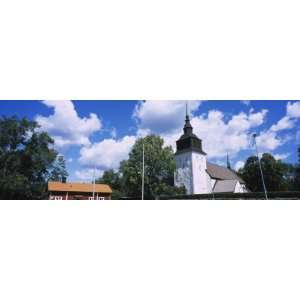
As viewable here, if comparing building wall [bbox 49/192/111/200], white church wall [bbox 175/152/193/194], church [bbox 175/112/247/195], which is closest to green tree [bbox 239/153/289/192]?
church [bbox 175/112/247/195]

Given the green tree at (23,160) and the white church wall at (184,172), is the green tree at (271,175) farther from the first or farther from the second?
the green tree at (23,160)

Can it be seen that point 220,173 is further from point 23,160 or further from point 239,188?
point 23,160

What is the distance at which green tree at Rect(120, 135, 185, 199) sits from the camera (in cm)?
2142

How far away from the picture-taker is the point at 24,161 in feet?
62.4

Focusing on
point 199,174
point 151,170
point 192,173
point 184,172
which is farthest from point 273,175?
point 151,170

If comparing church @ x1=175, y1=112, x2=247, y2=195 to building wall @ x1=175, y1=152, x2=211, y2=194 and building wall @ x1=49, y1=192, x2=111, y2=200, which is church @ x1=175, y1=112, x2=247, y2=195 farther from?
building wall @ x1=49, y1=192, x2=111, y2=200

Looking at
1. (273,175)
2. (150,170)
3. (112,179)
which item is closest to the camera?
(150,170)

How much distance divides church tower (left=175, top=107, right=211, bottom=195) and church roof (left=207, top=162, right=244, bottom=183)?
204cm

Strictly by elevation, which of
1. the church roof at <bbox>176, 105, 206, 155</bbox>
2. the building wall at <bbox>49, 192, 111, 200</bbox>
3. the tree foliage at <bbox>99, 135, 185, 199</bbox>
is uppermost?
the church roof at <bbox>176, 105, 206, 155</bbox>

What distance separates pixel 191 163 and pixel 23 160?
1725 cm

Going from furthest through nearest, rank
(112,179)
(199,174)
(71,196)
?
(199,174)
(112,179)
(71,196)

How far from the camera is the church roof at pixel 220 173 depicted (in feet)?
111
